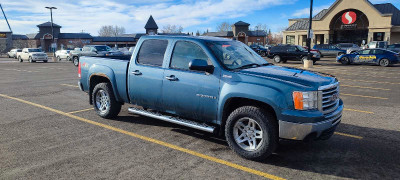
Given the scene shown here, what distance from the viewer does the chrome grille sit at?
13.4 ft

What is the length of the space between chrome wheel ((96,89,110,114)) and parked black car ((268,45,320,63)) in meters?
20.7

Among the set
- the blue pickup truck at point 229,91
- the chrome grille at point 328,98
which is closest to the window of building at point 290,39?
the blue pickup truck at point 229,91

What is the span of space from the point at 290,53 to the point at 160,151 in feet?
72.8

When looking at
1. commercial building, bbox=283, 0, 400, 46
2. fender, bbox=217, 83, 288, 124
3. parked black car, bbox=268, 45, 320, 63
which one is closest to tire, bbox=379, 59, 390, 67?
parked black car, bbox=268, 45, 320, 63

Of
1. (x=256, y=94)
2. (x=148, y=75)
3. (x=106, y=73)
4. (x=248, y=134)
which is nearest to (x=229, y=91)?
(x=256, y=94)

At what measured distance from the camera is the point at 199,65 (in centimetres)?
448

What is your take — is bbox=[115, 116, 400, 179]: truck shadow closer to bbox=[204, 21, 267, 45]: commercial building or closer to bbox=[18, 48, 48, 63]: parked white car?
bbox=[18, 48, 48, 63]: parked white car

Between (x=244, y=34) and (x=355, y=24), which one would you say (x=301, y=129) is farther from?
(x=244, y=34)

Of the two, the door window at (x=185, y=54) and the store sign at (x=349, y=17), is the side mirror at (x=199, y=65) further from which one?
the store sign at (x=349, y=17)

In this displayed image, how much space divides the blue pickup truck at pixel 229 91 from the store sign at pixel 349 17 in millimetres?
48864

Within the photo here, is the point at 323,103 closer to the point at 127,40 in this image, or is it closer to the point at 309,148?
the point at 309,148

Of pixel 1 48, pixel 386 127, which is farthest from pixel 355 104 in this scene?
pixel 1 48

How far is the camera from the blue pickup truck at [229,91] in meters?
4.03

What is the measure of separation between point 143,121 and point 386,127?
16.9ft
